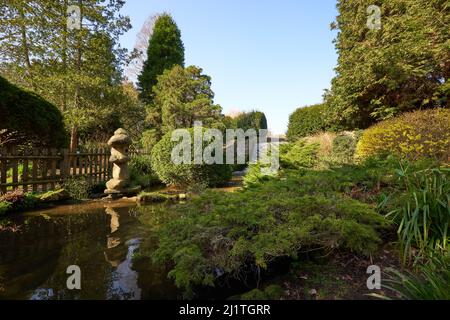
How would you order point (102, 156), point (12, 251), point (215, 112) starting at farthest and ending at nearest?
point (215, 112) → point (102, 156) → point (12, 251)

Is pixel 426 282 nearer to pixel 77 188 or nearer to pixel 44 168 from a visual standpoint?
pixel 77 188

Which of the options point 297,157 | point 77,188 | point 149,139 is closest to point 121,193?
point 77,188

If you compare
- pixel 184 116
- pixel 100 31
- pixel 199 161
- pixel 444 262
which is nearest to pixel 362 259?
pixel 444 262

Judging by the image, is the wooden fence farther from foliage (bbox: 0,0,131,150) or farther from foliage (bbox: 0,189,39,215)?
foliage (bbox: 0,0,131,150)

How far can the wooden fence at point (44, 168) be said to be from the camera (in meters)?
5.82

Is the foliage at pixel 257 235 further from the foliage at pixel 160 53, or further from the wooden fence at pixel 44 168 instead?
the foliage at pixel 160 53

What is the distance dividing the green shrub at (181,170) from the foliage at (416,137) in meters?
4.51

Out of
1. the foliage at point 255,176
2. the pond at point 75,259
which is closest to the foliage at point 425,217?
the pond at point 75,259

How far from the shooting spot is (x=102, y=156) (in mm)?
8664

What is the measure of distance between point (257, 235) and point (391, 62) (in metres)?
9.67

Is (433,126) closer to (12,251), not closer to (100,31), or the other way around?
(12,251)

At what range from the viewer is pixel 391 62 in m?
8.97

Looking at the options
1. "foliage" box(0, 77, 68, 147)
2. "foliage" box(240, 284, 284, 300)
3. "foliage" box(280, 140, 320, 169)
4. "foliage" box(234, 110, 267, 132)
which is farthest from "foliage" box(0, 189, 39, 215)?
"foliage" box(234, 110, 267, 132)
